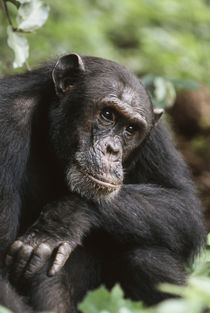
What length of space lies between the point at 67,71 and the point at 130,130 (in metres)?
0.77

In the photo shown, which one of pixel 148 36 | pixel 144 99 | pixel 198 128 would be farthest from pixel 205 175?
pixel 144 99

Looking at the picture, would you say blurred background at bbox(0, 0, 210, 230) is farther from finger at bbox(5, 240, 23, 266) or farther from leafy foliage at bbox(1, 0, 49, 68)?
finger at bbox(5, 240, 23, 266)

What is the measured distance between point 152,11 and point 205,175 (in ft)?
15.3

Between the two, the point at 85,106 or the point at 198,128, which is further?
the point at 198,128

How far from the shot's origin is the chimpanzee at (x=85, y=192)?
164 inches

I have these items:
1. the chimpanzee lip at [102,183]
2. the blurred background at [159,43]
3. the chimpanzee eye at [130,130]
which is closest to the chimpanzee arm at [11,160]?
the chimpanzee lip at [102,183]

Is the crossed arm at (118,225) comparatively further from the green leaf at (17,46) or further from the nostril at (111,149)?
the green leaf at (17,46)

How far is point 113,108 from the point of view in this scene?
4.56 metres

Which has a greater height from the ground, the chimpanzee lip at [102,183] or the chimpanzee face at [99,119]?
the chimpanzee face at [99,119]

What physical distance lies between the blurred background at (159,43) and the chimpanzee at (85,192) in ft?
11.7

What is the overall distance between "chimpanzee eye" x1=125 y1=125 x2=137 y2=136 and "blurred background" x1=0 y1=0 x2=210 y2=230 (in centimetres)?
372

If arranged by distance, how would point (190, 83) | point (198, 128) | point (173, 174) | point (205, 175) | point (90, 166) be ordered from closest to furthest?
point (90, 166) < point (173, 174) < point (190, 83) < point (205, 175) < point (198, 128)

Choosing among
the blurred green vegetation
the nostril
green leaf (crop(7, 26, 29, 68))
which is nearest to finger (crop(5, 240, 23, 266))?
the nostril

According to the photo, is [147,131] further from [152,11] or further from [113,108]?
[152,11]
